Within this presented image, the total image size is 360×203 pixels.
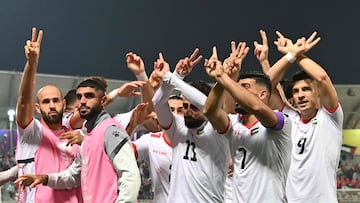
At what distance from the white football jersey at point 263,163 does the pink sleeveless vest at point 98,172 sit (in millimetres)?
789

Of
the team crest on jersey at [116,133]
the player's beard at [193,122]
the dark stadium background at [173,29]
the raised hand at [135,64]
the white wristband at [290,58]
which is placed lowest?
the team crest on jersey at [116,133]

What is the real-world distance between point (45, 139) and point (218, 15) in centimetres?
1412

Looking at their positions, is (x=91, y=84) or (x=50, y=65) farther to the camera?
(x=50, y=65)

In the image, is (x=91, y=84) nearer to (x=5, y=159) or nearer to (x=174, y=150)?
(x=174, y=150)

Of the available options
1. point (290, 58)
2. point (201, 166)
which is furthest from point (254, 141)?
point (290, 58)

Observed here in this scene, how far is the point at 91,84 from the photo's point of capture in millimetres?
3334

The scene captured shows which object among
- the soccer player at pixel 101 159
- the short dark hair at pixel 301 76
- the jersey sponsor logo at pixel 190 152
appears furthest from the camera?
the short dark hair at pixel 301 76

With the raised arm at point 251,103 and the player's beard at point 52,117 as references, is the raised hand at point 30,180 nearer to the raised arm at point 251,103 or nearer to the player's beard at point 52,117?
the player's beard at point 52,117

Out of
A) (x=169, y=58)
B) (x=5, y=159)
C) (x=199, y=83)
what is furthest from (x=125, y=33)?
(x=199, y=83)

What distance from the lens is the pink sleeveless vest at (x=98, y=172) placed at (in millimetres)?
3078

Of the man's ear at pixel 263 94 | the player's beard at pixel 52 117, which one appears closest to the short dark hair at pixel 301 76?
the man's ear at pixel 263 94

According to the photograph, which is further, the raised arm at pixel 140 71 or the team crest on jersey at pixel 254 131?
the raised arm at pixel 140 71

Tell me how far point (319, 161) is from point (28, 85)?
198cm

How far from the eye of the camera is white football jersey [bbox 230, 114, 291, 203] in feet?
10.7
